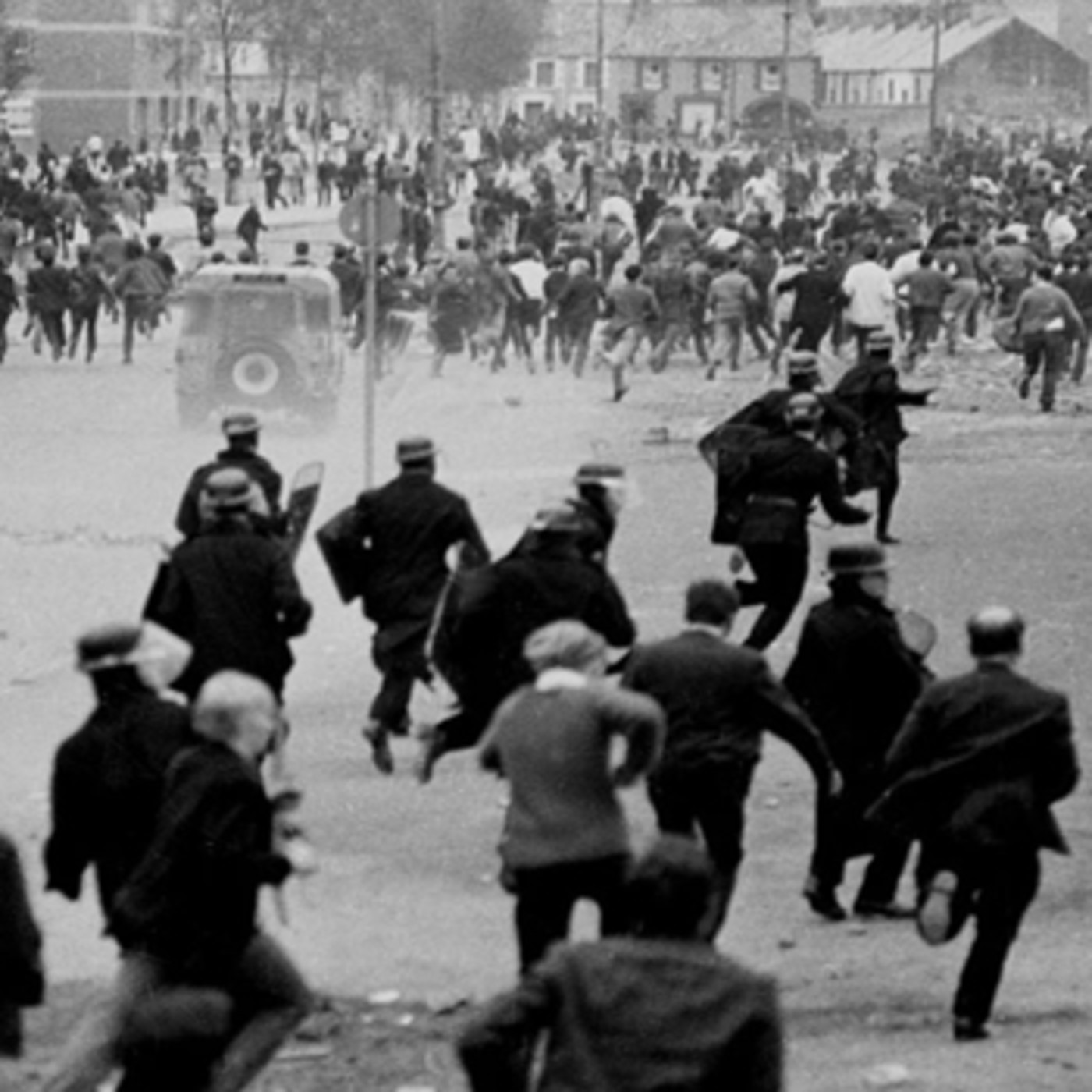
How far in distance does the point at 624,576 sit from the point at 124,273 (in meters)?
19.5

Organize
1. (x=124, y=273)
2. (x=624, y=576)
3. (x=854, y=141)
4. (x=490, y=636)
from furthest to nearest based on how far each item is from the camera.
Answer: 1. (x=854, y=141)
2. (x=124, y=273)
3. (x=624, y=576)
4. (x=490, y=636)

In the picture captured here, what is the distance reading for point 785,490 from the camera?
58.5ft

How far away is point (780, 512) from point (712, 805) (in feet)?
17.0

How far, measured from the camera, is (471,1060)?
795 cm

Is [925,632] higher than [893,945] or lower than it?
higher

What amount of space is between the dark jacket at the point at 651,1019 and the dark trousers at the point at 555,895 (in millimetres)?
3250

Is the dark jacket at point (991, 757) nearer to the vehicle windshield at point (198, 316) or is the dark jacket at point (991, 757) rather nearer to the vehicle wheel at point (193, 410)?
the vehicle wheel at point (193, 410)

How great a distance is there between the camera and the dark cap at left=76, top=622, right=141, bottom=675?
10680mm

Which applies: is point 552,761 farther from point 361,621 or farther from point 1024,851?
point 361,621

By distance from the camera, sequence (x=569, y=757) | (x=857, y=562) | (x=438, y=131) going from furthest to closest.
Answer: (x=438, y=131), (x=857, y=562), (x=569, y=757)

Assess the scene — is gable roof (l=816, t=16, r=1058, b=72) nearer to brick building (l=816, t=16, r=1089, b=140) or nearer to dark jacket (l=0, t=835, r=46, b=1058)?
brick building (l=816, t=16, r=1089, b=140)

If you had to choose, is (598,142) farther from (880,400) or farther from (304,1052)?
(304,1052)

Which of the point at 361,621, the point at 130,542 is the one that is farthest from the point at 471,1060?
the point at 130,542

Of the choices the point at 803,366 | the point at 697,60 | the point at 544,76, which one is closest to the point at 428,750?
the point at 803,366
